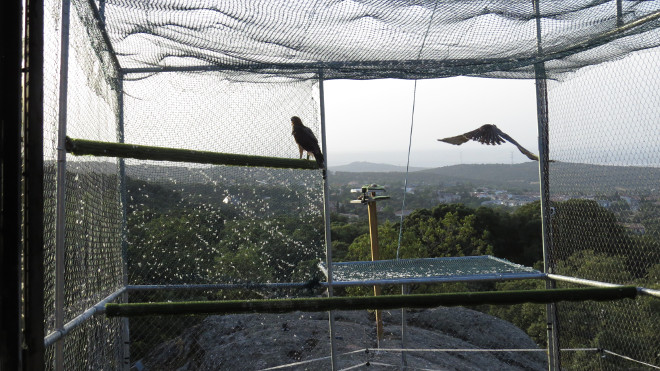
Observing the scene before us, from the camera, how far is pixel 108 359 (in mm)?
3074

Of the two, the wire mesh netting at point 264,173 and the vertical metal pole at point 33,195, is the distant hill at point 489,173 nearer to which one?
the wire mesh netting at point 264,173

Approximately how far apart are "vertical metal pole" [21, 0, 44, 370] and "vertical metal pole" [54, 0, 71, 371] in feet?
2.02

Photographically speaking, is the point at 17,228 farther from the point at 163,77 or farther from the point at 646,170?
the point at 646,170

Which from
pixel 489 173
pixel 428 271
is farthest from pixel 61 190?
pixel 489 173

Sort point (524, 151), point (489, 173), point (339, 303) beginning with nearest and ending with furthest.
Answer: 1. point (339, 303)
2. point (524, 151)
3. point (489, 173)

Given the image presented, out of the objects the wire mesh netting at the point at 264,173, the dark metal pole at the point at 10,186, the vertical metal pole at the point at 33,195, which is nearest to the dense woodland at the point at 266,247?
the wire mesh netting at the point at 264,173

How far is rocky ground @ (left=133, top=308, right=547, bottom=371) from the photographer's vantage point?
483cm

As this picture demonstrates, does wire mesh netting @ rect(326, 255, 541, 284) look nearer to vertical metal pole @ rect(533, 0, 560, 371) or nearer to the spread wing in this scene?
vertical metal pole @ rect(533, 0, 560, 371)

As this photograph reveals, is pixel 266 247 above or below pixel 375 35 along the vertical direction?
below

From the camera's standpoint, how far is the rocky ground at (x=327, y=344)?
15.8 feet

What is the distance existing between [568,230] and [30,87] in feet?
12.9

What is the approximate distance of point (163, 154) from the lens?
253 centimetres

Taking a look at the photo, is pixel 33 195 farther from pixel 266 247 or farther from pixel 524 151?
pixel 524 151

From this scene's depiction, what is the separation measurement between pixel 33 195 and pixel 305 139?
84.9 inches
